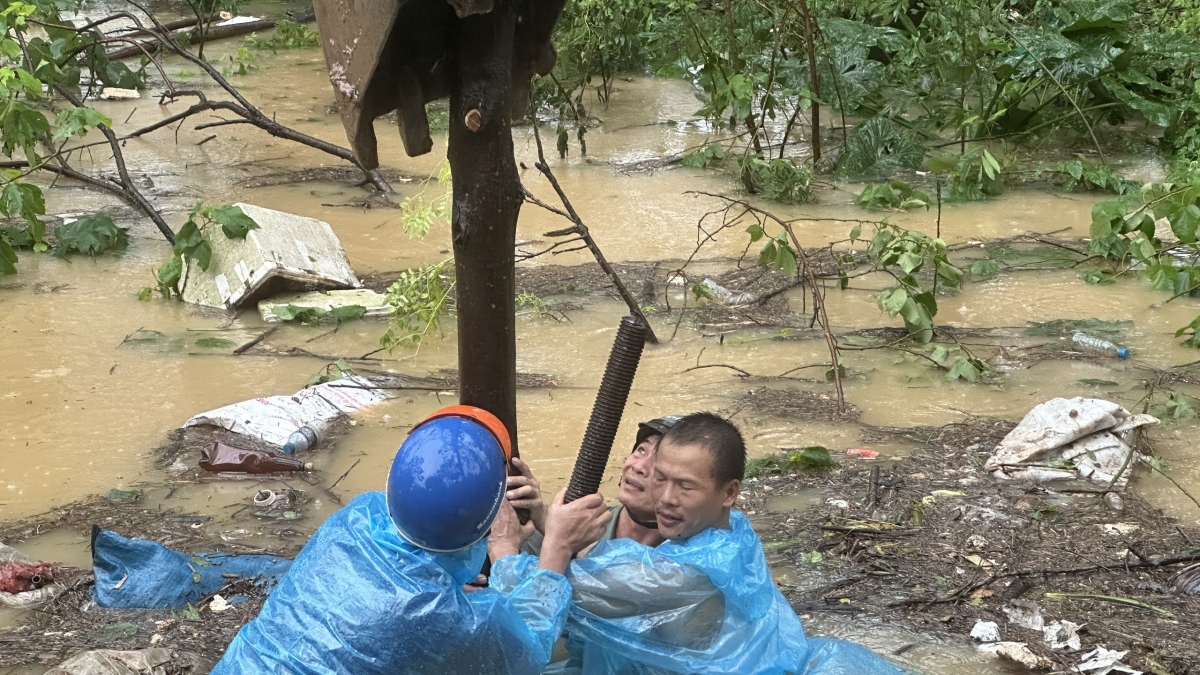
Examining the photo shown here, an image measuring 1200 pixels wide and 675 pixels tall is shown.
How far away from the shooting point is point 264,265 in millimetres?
6156

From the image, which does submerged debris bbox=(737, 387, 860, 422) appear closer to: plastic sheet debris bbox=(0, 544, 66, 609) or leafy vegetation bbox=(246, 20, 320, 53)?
plastic sheet debris bbox=(0, 544, 66, 609)

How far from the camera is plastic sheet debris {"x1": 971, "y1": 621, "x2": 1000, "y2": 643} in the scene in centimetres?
337

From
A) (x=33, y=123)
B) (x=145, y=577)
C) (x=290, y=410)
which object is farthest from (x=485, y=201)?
(x=33, y=123)

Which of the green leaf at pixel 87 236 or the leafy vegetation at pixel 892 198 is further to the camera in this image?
the green leaf at pixel 87 236

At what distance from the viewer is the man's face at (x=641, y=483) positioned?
276cm

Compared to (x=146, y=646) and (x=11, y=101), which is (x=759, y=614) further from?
(x=11, y=101)

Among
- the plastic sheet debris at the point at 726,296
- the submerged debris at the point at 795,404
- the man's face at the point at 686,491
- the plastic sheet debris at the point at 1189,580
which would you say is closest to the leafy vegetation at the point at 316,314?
the plastic sheet debris at the point at 726,296

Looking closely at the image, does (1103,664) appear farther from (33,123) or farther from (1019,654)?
(33,123)

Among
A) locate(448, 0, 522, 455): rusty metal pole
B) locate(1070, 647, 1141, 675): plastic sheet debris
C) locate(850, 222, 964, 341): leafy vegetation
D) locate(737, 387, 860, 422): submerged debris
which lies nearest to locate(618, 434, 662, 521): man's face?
locate(448, 0, 522, 455): rusty metal pole

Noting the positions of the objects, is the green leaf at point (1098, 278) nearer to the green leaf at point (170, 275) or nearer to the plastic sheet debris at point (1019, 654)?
the plastic sheet debris at point (1019, 654)

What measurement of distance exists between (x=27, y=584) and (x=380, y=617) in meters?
1.97

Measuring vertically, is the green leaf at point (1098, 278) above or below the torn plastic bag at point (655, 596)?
below

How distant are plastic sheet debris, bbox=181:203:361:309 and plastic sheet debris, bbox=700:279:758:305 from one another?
184 centimetres

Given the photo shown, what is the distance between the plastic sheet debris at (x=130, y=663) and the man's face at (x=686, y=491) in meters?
1.32
